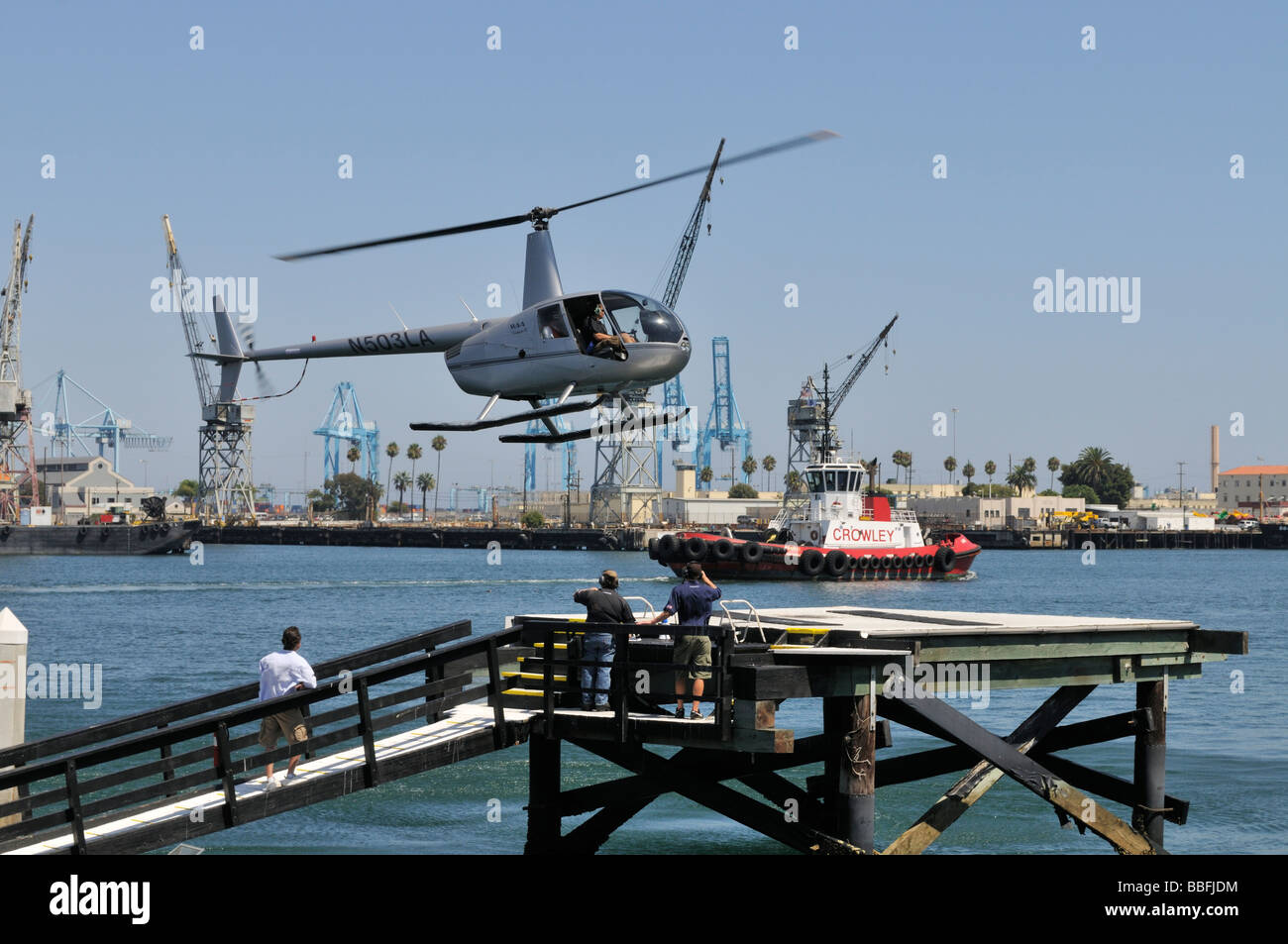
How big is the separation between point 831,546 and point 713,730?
222ft

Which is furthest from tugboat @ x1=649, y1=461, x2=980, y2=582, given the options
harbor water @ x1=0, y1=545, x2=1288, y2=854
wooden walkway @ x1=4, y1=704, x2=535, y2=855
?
wooden walkway @ x1=4, y1=704, x2=535, y2=855

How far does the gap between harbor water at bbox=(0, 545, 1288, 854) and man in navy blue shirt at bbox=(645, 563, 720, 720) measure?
6.21 metres

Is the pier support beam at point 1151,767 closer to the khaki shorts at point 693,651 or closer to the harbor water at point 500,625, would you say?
the harbor water at point 500,625

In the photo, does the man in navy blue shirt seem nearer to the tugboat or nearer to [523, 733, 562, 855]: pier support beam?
[523, 733, 562, 855]: pier support beam

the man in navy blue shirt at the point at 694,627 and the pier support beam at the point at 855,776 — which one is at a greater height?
the man in navy blue shirt at the point at 694,627

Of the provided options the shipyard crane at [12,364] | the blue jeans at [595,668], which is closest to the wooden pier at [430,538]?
the shipyard crane at [12,364]

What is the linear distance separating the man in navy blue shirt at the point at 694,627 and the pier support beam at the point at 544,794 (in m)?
1.98

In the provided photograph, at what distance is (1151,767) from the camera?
51.2ft

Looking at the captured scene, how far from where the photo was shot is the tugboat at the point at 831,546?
7700 centimetres

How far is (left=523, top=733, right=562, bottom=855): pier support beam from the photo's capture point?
15508mm

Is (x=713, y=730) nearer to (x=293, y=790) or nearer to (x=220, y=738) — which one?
(x=293, y=790)
